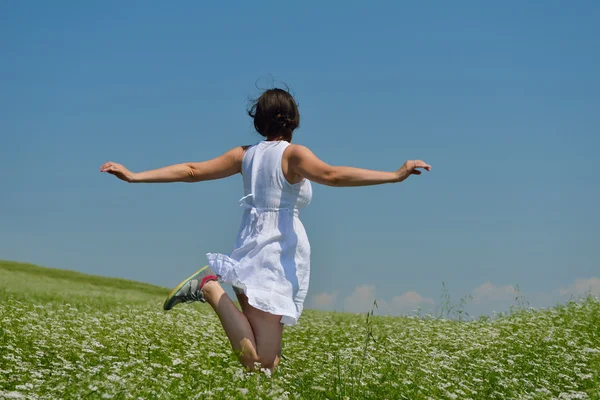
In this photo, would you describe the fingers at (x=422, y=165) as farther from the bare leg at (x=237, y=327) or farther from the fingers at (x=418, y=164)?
the bare leg at (x=237, y=327)

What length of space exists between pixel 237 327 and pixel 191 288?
0.54m

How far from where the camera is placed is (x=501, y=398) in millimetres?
6055

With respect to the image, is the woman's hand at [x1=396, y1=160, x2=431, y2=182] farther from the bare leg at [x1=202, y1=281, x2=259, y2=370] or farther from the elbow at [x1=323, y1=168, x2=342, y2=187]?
the bare leg at [x1=202, y1=281, x2=259, y2=370]

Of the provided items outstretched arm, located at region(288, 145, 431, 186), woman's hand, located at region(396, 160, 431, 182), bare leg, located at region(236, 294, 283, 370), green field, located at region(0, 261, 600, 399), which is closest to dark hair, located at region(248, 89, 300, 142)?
outstretched arm, located at region(288, 145, 431, 186)

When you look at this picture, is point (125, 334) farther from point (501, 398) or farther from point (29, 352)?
point (501, 398)

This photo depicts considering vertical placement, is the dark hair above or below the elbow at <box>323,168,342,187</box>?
above

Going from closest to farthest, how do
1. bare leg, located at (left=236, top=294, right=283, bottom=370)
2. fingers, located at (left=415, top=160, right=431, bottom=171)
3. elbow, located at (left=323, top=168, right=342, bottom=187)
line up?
fingers, located at (left=415, top=160, right=431, bottom=171) → elbow, located at (left=323, top=168, right=342, bottom=187) → bare leg, located at (left=236, top=294, right=283, bottom=370)

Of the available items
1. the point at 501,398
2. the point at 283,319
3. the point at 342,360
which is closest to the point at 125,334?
the point at 342,360

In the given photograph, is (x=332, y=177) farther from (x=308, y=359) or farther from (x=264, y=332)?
(x=308, y=359)

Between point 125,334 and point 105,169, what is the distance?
11.1 feet

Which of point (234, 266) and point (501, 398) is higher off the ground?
point (234, 266)

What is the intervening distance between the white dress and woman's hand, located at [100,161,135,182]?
108 cm

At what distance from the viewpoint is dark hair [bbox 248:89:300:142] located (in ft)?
18.4

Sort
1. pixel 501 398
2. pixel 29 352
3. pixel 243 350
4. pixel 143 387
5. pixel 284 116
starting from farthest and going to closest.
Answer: pixel 29 352 → pixel 501 398 → pixel 284 116 → pixel 243 350 → pixel 143 387
